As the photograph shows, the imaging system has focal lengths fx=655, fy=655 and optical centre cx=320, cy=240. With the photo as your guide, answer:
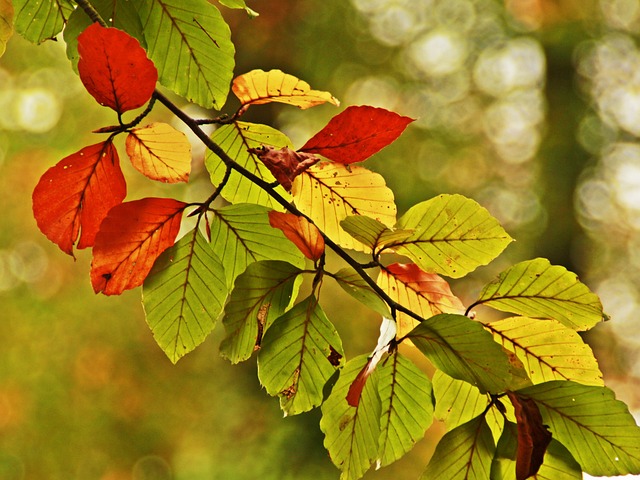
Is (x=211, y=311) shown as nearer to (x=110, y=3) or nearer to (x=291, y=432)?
(x=110, y=3)

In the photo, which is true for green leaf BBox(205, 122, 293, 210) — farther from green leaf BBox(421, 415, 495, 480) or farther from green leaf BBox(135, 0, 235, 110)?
green leaf BBox(421, 415, 495, 480)

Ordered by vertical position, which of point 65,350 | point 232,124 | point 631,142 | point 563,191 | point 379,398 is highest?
point 631,142

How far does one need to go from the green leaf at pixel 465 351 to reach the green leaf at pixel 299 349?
Answer: 0.05 meters

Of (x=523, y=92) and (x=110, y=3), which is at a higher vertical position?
(x=523, y=92)

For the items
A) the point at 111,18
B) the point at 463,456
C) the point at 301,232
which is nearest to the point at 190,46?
the point at 111,18

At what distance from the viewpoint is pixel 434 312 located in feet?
1.01

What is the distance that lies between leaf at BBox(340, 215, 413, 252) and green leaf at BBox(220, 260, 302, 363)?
30mm

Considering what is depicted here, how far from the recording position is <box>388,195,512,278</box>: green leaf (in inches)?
11.6

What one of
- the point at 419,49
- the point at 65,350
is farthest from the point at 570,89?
the point at 65,350

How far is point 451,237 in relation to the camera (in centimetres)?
30

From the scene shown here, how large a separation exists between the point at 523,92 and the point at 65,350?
2.77 m

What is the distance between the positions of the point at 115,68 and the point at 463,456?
0.69 ft

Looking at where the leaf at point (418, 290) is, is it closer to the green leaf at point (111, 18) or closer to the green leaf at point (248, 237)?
the green leaf at point (248, 237)

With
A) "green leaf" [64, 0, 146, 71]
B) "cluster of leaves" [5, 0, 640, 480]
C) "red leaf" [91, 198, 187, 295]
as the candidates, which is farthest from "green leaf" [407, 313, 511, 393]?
"green leaf" [64, 0, 146, 71]
